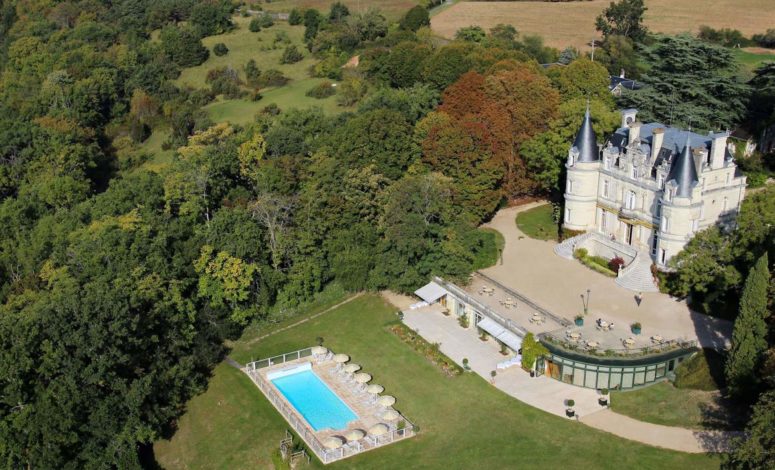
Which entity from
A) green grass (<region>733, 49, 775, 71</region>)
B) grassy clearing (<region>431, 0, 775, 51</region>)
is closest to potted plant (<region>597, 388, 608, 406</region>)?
green grass (<region>733, 49, 775, 71</region>)

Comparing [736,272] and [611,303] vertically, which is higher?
[736,272]

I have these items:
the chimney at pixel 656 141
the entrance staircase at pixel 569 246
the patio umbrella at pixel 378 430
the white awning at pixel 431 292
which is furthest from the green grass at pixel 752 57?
the patio umbrella at pixel 378 430

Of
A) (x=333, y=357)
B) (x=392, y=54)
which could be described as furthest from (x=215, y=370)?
(x=392, y=54)

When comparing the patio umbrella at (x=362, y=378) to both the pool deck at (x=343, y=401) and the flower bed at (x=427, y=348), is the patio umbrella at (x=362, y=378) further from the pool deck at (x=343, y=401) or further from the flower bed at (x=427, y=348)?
the flower bed at (x=427, y=348)

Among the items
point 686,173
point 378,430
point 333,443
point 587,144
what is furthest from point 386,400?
point 587,144

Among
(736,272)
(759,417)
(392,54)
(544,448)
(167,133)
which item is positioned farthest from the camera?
(167,133)

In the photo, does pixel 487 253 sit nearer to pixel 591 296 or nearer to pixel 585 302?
pixel 591 296

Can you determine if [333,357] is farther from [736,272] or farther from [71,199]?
[71,199]
